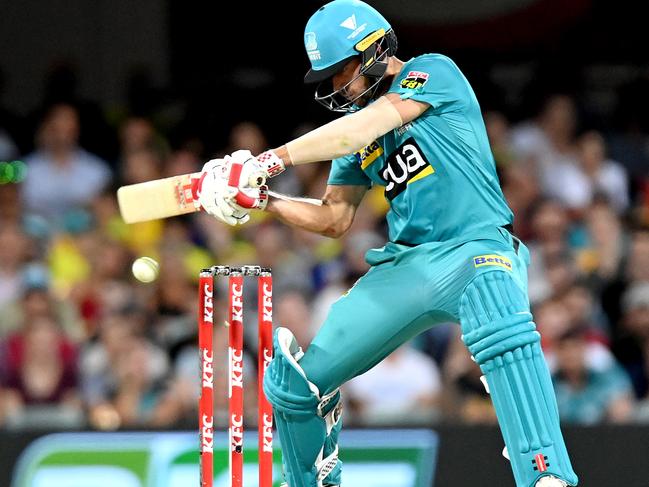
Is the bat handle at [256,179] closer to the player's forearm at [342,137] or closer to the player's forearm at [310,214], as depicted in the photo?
the player's forearm at [342,137]

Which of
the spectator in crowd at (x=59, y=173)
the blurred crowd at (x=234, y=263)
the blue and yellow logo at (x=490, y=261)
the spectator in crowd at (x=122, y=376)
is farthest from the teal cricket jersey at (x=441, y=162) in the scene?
the spectator in crowd at (x=59, y=173)

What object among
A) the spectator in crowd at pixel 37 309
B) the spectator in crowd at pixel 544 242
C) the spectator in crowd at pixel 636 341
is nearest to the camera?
the spectator in crowd at pixel 37 309

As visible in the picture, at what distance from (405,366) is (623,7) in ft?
14.7

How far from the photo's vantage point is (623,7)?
10680mm

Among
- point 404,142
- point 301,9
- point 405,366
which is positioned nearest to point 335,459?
point 404,142

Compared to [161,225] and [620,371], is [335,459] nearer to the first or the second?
[620,371]

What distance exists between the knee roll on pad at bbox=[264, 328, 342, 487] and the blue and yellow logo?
→ 2.49ft

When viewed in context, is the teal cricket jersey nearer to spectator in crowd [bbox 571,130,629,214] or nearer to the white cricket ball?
the white cricket ball

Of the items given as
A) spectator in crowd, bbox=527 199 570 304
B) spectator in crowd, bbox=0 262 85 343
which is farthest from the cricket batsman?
spectator in crowd, bbox=527 199 570 304

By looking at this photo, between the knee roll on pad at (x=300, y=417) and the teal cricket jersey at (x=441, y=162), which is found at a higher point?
A: the teal cricket jersey at (x=441, y=162)

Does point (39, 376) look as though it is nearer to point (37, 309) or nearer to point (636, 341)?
point (37, 309)

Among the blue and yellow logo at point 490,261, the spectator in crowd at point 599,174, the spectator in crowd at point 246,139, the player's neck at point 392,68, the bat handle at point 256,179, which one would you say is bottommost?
the blue and yellow logo at point 490,261

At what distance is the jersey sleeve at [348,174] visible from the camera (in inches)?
209

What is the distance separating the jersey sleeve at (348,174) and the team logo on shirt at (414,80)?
1.69 feet
